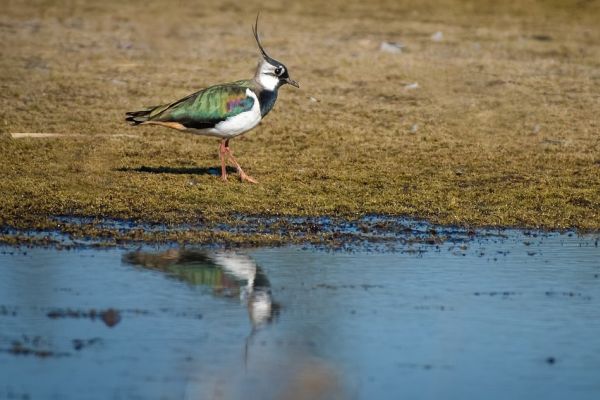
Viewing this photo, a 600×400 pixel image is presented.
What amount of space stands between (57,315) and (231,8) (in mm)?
17749

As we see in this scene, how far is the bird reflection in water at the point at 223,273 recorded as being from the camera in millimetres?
7688

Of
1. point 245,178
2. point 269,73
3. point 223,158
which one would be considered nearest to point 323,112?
point 269,73

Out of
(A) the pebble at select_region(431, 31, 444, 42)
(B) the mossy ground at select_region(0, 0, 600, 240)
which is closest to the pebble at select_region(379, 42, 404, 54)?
(B) the mossy ground at select_region(0, 0, 600, 240)

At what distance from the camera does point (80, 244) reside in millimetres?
9250

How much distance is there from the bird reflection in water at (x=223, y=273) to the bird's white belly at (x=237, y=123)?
3.14 meters

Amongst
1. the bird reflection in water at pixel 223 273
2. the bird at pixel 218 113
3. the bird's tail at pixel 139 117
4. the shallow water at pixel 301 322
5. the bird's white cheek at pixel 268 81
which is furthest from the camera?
the bird's white cheek at pixel 268 81

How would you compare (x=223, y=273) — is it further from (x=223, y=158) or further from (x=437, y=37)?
(x=437, y=37)

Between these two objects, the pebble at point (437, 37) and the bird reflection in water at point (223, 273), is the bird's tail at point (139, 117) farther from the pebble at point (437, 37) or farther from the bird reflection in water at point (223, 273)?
the pebble at point (437, 37)

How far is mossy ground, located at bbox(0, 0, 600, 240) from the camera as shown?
1113 centimetres

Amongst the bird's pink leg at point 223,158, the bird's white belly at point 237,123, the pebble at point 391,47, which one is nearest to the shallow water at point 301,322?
the bird's pink leg at point 223,158

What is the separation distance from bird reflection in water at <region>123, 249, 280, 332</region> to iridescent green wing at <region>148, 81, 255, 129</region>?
314 centimetres

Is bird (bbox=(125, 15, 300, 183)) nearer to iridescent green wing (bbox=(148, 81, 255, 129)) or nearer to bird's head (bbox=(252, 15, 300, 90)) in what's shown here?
iridescent green wing (bbox=(148, 81, 255, 129))

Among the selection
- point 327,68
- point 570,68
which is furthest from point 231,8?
point 570,68

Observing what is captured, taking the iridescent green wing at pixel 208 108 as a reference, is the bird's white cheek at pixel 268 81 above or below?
above
